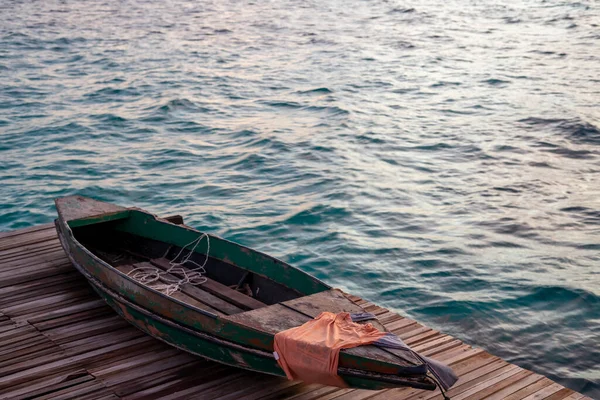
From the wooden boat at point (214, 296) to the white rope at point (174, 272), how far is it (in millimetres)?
70

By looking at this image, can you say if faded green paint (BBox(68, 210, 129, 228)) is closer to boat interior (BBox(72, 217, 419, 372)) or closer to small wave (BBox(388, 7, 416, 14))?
boat interior (BBox(72, 217, 419, 372))

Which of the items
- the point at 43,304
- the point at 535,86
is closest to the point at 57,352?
the point at 43,304

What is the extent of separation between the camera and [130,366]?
6.82 meters

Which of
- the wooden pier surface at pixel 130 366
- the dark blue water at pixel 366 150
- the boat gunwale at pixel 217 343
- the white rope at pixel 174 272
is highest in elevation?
the boat gunwale at pixel 217 343

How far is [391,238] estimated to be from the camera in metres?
13.2

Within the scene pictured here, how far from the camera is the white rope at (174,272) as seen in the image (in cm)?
819

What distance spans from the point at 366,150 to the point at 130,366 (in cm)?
1207

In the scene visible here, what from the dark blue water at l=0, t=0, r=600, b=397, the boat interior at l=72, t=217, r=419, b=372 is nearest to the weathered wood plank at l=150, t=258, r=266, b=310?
the boat interior at l=72, t=217, r=419, b=372

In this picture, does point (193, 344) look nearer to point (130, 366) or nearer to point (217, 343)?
point (217, 343)

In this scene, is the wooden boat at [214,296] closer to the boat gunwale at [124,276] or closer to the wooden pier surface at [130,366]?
the boat gunwale at [124,276]

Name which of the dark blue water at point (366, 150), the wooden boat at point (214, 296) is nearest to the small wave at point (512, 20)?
the dark blue water at point (366, 150)

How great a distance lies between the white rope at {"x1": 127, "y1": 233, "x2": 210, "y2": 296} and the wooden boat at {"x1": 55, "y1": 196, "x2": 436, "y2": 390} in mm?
70

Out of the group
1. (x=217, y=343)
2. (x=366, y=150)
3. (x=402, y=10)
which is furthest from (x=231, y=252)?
(x=402, y=10)

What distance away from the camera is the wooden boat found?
18.5 ft
